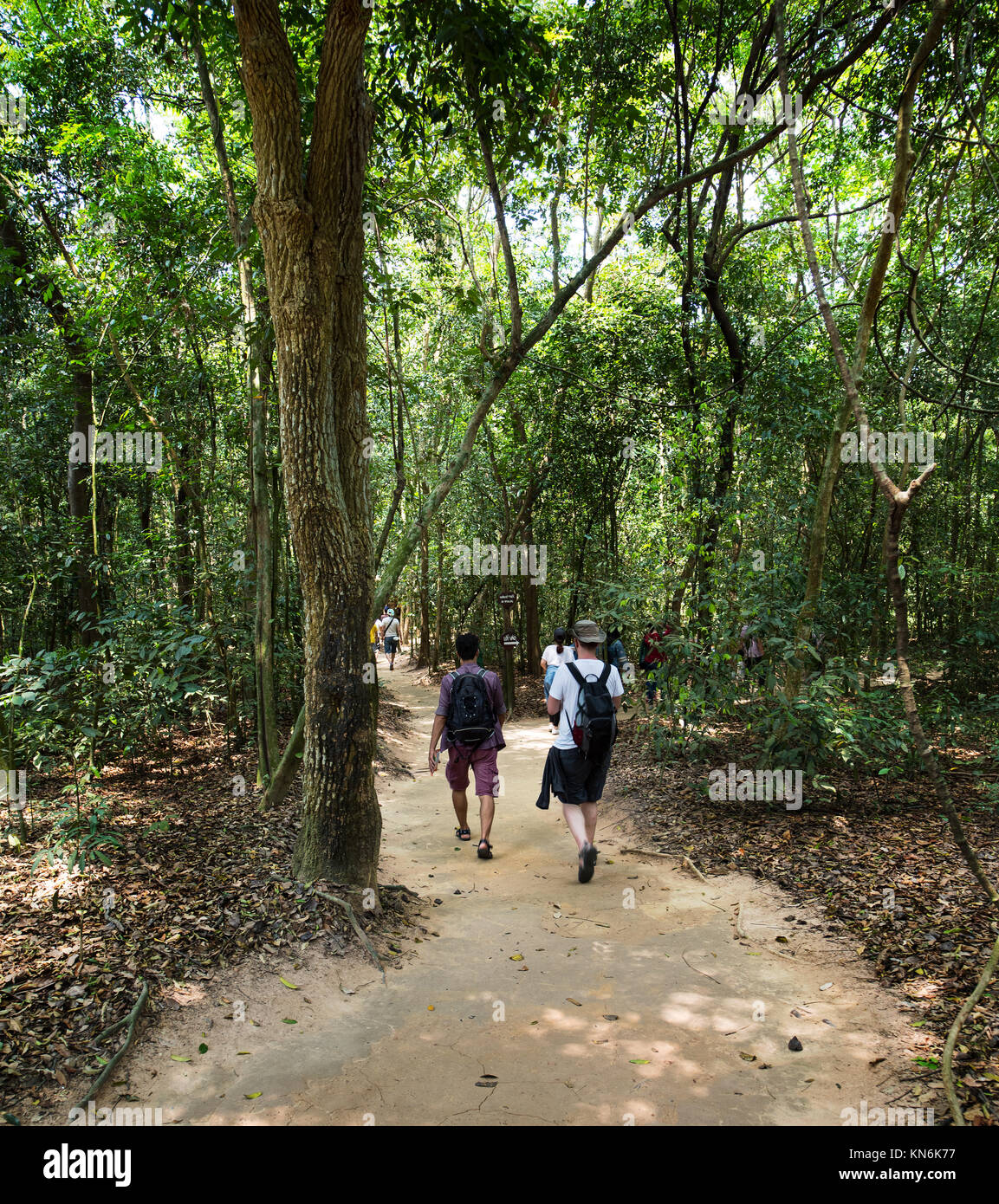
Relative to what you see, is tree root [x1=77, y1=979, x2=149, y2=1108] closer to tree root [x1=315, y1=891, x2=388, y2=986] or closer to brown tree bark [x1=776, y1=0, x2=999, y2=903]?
tree root [x1=315, y1=891, x2=388, y2=986]

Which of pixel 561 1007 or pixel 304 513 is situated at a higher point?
pixel 304 513

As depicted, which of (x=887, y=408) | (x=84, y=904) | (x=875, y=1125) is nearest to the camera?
(x=875, y=1125)

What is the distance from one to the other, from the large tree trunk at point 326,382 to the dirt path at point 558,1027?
953 millimetres

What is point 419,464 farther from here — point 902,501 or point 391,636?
point 902,501

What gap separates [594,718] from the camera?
5.54m

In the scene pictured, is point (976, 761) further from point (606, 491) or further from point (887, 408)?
point (606, 491)

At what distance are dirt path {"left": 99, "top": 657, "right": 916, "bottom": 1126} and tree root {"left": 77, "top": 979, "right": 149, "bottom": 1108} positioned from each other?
0.06 m

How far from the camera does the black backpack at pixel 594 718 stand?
5523 millimetres

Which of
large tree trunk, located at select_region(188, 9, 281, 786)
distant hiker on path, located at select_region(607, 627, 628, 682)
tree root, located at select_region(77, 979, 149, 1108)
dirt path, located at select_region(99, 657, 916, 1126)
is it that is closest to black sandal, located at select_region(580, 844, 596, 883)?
dirt path, located at select_region(99, 657, 916, 1126)

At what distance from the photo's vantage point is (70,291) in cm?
777

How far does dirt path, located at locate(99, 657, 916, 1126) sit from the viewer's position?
118 inches

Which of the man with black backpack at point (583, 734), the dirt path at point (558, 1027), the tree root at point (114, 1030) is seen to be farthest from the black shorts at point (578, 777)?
the tree root at point (114, 1030)

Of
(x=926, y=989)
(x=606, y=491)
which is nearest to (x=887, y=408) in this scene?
(x=606, y=491)

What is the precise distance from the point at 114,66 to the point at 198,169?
7.32 feet
